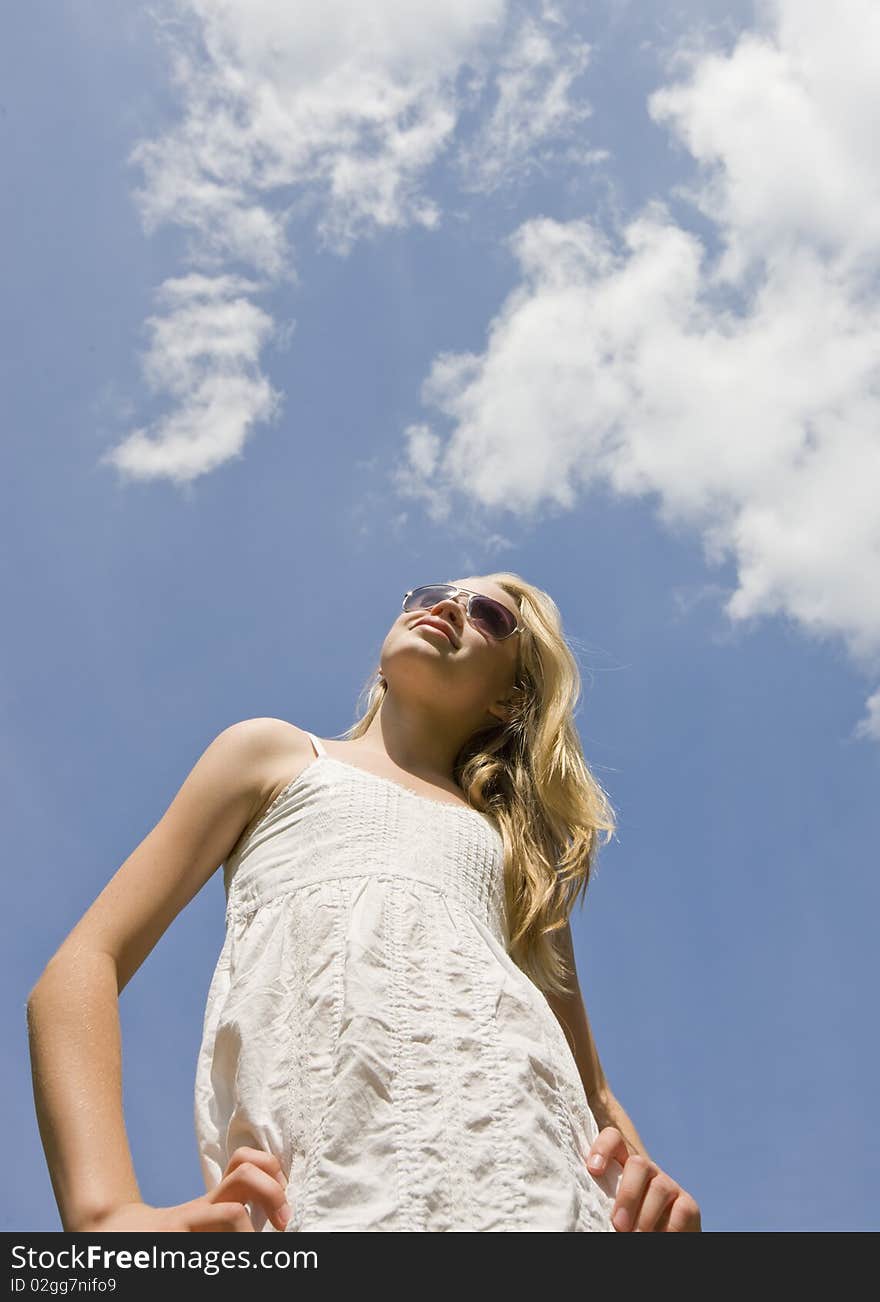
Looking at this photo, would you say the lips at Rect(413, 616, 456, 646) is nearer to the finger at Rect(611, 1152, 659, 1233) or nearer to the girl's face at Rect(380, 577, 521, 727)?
the girl's face at Rect(380, 577, 521, 727)

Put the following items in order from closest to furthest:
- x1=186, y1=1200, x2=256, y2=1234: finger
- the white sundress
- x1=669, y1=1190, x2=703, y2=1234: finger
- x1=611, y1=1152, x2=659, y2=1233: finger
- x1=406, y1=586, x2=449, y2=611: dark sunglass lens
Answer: x1=186, y1=1200, x2=256, y2=1234: finger, the white sundress, x1=611, y1=1152, x2=659, y2=1233: finger, x1=669, y1=1190, x2=703, y2=1234: finger, x1=406, y1=586, x2=449, y2=611: dark sunglass lens

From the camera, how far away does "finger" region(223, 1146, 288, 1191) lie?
7.00 ft

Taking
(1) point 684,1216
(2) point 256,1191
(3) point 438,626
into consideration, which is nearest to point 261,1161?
(2) point 256,1191

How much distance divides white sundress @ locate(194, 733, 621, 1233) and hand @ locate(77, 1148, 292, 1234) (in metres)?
0.05

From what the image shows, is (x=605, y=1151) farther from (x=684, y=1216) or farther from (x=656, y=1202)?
(x=684, y=1216)

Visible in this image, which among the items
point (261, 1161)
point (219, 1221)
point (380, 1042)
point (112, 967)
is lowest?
point (219, 1221)

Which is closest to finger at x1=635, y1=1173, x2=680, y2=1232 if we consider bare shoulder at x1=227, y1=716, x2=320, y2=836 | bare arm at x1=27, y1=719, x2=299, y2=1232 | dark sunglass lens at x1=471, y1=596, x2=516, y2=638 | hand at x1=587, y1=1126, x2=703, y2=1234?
hand at x1=587, y1=1126, x2=703, y2=1234

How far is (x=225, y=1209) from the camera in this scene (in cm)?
200

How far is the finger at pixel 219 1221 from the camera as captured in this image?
1975mm

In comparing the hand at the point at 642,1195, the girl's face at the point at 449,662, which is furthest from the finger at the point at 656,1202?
the girl's face at the point at 449,662

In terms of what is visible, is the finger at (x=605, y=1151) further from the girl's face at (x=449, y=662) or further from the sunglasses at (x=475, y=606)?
the sunglasses at (x=475, y=606)

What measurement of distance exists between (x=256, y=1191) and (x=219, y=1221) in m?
0.10
